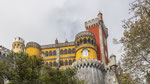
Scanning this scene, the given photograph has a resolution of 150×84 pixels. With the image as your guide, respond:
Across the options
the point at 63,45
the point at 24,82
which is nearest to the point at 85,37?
the point at 63,45

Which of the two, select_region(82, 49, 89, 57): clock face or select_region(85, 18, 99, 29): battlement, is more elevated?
select_region(85, 18, 99, 29): battlement

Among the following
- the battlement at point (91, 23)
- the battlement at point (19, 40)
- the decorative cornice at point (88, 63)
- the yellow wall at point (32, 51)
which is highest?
the battlement at point (91, 23)

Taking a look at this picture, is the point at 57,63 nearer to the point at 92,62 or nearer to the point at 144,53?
the point at 92,62

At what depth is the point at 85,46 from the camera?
5528cm

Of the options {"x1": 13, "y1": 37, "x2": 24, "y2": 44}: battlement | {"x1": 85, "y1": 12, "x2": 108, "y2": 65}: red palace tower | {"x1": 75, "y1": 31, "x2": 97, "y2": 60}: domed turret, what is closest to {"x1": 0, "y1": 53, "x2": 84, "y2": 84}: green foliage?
{"x1": 75, "y1": 31, "x2": 97, "y2": 60}: domed turret

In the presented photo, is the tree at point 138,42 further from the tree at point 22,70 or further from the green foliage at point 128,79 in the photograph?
the tree at point 22,70

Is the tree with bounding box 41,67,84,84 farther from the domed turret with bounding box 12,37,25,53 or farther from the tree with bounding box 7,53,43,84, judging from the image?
the domed turret with bounding box 12,37,25,53

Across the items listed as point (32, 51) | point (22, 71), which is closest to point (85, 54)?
point (32, 51)

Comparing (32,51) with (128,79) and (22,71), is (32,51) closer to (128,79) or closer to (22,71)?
(22,71)

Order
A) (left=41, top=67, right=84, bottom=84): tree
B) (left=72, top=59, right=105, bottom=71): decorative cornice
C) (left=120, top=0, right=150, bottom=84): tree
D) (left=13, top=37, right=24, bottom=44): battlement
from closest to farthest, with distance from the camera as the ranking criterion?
(left=120, top=0, right=150, bottom=84): tree
(left=41, top=67, right=84, bottom=84): tree
(left=72, top=59, right=105, bottom=71): decorative cornice
(left=13, top=37, right=24, bottom=44): battlement

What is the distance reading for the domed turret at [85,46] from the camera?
55.1m

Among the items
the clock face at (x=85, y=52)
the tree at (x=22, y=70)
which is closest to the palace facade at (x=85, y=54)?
the clock face at (x=85, y=52)

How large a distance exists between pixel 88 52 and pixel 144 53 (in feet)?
113

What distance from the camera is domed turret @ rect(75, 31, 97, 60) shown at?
55062 mm
